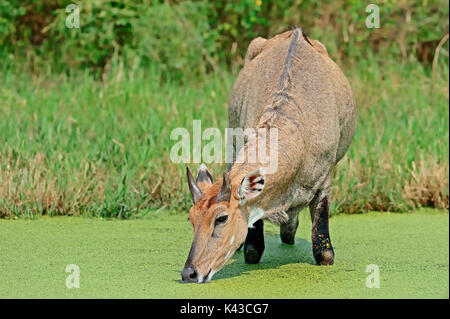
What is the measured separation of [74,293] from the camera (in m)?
5.48

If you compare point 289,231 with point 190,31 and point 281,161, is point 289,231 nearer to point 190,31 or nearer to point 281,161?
point 281,161

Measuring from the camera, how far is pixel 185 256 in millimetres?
6684

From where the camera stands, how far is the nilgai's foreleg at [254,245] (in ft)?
21.6

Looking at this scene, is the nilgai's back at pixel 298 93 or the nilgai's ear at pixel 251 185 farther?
the nilgai's back at pixel 298 93

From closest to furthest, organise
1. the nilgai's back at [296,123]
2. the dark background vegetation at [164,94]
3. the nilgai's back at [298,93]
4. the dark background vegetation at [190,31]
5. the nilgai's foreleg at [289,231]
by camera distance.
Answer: the nilgai's back at [296,123] < the nilgai's back at [298,93] < the nilgai's foreleg at [289,231] < the dark background vegetation at [164,94] < the dark background vegetation at [190,31]

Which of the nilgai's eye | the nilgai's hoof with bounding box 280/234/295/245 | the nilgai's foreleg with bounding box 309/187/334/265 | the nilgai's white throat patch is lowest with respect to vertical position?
the nilgai's hoof with bounding box 280/234/295/245

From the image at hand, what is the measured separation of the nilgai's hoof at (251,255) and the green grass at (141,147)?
6.48 ft

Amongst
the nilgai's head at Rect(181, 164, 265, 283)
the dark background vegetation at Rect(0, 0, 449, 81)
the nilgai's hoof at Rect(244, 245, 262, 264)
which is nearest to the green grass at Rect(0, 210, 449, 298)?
the nilgai's hoof at Rect(244, 245, 262, 264)

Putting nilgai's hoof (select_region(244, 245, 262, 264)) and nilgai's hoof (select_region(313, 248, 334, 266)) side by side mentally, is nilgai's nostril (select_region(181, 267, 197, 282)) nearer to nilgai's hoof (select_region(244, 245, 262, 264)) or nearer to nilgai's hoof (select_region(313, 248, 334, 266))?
nilgai's hoof (select_region(244, 245, 262, 264))

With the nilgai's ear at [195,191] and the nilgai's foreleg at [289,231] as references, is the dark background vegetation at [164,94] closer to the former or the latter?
the nilgai's foreleg at [289,231]

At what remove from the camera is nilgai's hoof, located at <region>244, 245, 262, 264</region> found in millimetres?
6590

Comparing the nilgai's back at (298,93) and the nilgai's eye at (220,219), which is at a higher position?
the nilgai's back at (298,93)

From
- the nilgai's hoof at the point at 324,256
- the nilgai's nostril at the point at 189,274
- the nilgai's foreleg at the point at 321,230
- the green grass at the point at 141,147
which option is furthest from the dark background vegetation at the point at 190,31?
the nilgai's nostril at the point at 189,274

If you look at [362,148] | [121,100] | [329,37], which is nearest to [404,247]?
[362,148]
